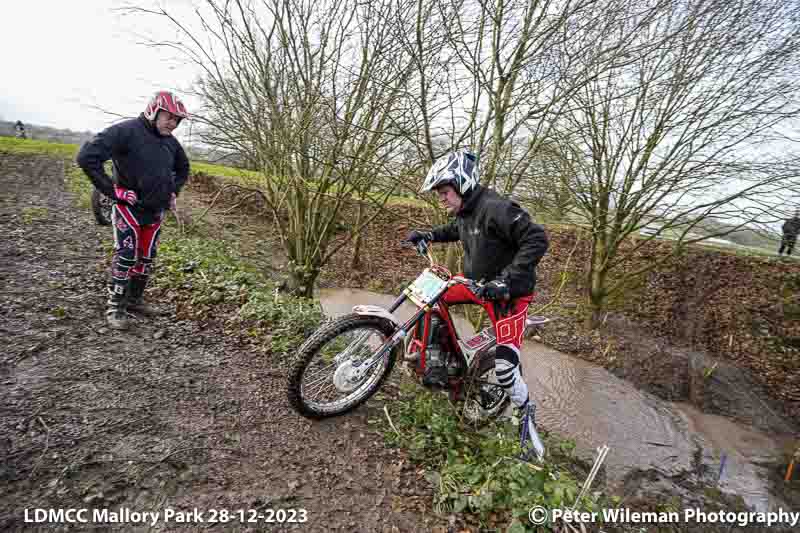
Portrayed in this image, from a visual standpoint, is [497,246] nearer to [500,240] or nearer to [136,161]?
[500,240]

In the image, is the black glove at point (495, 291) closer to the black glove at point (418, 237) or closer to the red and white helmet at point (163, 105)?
the black glove at point (418, 237)

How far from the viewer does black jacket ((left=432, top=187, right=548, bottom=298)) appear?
2.59 meters

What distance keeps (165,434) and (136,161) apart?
2.48m

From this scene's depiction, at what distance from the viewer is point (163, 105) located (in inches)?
132

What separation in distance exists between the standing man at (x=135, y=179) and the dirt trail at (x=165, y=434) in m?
0.53

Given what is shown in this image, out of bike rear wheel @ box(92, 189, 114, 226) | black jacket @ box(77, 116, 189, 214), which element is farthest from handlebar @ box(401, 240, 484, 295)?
bike rear wheel @ box(92, 189, 114, 226)

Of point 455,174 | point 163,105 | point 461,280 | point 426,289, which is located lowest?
point 426,289

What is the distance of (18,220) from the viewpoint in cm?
624

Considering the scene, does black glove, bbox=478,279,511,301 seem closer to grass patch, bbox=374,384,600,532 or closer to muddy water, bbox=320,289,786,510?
grass patch, bbox=374,384,600,532

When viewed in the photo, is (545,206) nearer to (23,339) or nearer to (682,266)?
(682,266)

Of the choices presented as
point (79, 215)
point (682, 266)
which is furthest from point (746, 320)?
point (79, 215)

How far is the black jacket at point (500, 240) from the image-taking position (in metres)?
2.59

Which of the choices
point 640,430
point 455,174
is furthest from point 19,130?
point 640,430

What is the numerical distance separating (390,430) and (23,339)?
318 centimetres
